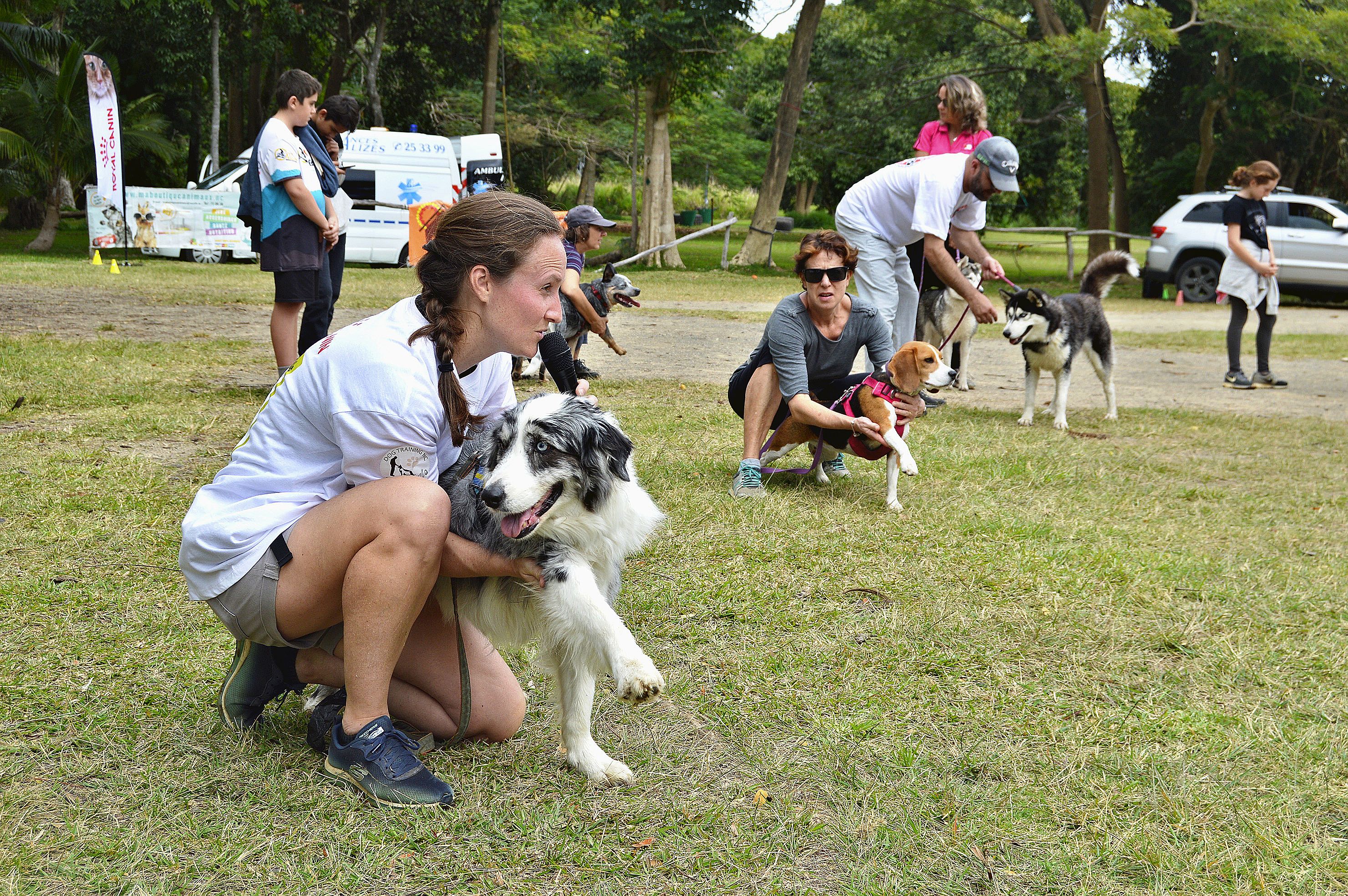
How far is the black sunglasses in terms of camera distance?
5.20 meters

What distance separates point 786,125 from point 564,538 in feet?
67.6

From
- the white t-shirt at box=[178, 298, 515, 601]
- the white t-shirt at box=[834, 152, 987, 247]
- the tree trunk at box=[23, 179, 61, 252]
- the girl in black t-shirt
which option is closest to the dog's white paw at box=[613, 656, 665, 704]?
the white t-shirt at box=[178, 298, 515, 601]

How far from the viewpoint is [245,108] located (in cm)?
3653

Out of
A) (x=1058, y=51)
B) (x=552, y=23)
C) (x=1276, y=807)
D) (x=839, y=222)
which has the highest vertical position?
(x=552, y=23)

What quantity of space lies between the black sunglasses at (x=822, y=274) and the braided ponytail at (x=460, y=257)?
296 cm

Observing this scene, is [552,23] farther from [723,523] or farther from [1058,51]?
[723,523]

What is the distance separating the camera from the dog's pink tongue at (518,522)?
7.73ft

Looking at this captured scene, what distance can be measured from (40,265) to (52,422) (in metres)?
13.6

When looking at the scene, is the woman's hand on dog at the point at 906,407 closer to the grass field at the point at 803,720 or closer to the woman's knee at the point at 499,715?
the grass field at the point at 803,720

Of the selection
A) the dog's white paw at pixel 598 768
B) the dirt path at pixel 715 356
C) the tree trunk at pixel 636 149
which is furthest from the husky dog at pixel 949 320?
the tree trunk at pixel 636 149

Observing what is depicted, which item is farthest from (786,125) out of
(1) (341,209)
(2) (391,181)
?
(1) (341,209)

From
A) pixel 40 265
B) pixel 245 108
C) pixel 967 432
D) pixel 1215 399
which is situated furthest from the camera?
pixel 245 108

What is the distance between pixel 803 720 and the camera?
3027mm

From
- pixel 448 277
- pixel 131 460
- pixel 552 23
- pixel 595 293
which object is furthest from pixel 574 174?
pixel 448 277
